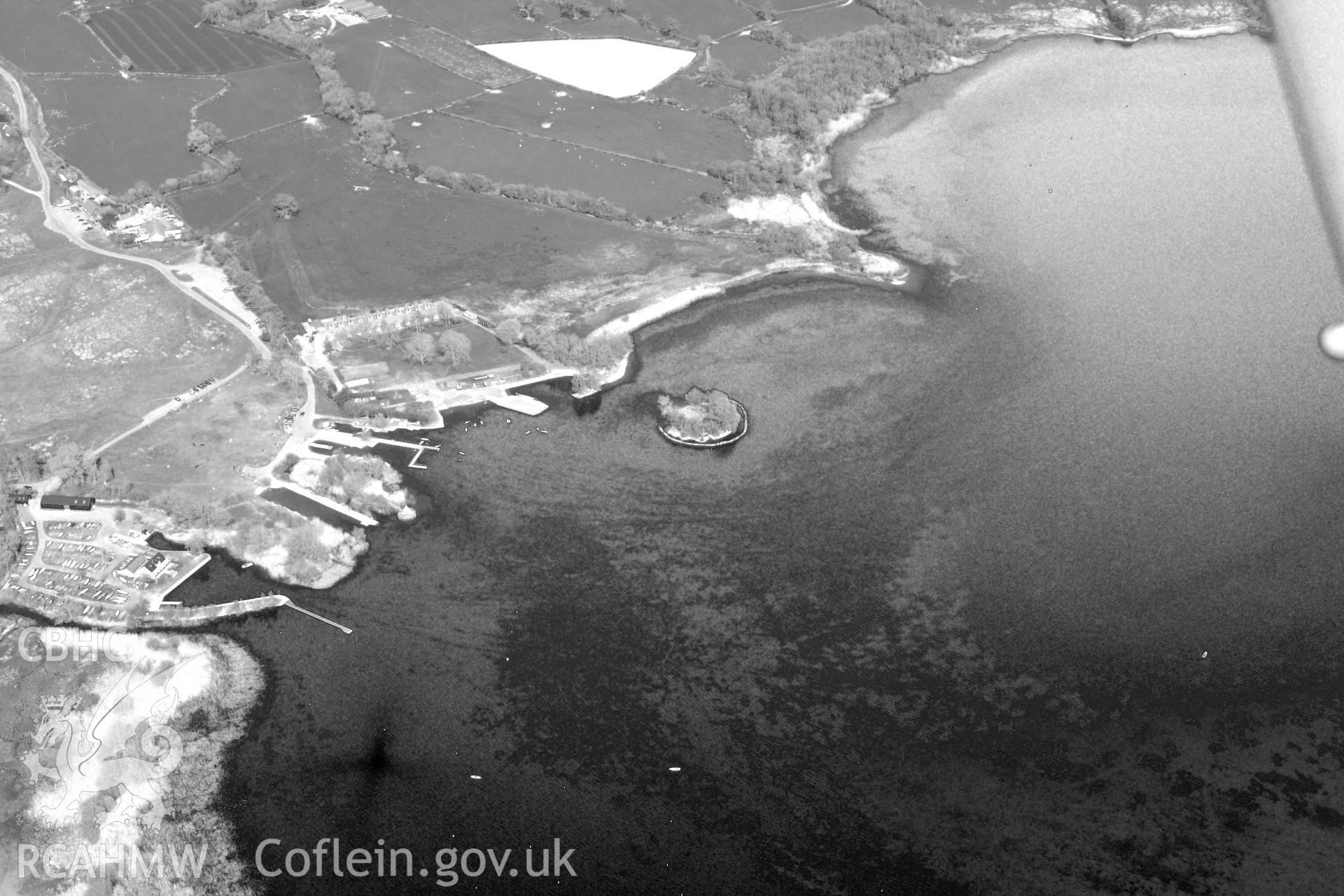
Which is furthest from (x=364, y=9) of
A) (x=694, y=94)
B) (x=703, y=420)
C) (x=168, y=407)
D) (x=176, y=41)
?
(x=703, y=420)

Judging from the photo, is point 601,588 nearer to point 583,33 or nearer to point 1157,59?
point 583,33

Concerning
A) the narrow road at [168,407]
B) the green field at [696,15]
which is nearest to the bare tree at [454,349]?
the narrow road at [168,407]

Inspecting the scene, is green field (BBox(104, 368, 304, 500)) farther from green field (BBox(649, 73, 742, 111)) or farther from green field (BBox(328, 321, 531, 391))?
green field (BBox(649, 73, 742, 111))

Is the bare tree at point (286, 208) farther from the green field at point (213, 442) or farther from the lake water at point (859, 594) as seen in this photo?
the lake water at point (859, 594)

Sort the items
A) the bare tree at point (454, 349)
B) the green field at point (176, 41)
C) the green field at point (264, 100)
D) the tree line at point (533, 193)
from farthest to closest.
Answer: the green field at point (176, 41)
the green field at point (264, 100)
the tree line at point (533, 193)
the bare tree at point (454, 349)

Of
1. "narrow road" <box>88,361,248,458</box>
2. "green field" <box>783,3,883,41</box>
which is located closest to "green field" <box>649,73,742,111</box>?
"green field" <box>783,3,883,41</box>

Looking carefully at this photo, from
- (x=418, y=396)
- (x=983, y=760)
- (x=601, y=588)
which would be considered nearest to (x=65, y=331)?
(x=418, y=396)
